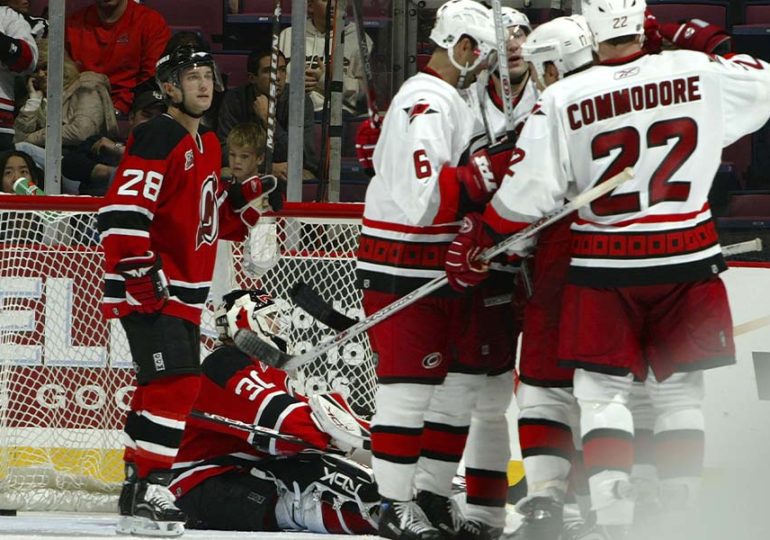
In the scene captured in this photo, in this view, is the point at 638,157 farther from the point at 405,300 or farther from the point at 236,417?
the point at 236,417

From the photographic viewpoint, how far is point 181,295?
3895mm

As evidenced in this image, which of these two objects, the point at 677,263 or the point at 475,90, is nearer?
the point at 677,263

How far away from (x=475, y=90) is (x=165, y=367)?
1.12 m

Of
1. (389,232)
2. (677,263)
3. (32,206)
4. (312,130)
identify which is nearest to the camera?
(677,263)

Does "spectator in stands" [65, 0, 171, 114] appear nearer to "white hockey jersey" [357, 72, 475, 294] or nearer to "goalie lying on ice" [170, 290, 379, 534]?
"goalie lying on ice" [170, 290, 379, 534]

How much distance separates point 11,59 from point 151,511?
9.21 feet

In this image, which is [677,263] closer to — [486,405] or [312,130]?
[486,405]

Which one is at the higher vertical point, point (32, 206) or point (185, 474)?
point (32, 206)

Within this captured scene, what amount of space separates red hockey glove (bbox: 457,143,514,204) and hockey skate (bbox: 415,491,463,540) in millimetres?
805

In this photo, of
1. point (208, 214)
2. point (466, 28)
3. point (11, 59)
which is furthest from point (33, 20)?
point (466, 28)

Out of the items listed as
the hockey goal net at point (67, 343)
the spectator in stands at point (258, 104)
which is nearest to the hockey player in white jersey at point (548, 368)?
the hockey goal net at point (67, 343)

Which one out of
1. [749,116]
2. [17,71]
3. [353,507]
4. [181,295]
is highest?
[17,71]

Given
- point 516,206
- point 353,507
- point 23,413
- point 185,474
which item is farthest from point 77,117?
point 516,206

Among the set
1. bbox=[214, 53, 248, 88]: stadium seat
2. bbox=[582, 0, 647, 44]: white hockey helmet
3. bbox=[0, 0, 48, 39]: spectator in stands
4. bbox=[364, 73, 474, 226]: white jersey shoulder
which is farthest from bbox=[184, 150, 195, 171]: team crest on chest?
bbox=[214, 53, 248, 88]: stadium seat
